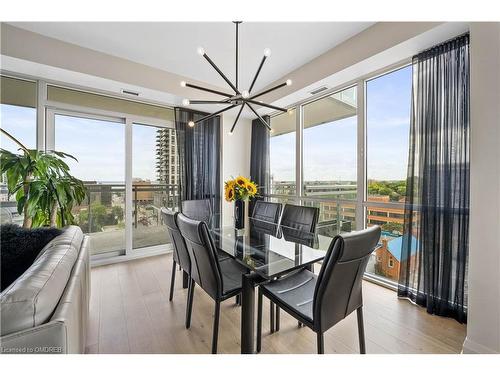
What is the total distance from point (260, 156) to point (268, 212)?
1.69 metres

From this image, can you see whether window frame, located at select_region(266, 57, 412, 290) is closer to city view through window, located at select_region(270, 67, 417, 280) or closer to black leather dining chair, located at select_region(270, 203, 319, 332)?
city view through window, located at select_region(270, 67, 417, 280)

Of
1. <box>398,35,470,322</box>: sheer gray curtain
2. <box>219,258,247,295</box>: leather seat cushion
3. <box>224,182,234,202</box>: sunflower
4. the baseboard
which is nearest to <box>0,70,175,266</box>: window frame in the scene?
<box>224,182,234,202</box>: sunflower

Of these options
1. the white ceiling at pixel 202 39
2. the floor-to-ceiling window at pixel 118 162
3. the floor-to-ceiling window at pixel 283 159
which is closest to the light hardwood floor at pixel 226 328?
the floor-to-ceiling window at pixel 118 162

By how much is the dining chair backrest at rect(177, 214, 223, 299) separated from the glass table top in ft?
0.71

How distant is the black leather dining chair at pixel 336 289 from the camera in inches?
45.0

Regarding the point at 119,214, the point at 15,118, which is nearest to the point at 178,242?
the point at 119,214

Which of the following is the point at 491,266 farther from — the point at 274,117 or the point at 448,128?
the point at 274,117

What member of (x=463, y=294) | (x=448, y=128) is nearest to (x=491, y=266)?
(x=463, y=294)

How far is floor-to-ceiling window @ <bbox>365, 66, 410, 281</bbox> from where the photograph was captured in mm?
2492

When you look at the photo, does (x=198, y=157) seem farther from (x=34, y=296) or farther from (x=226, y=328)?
(x=34, y=296)

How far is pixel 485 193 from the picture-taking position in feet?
5.02
